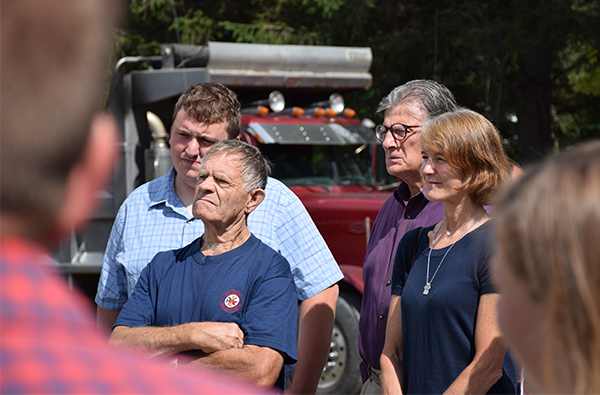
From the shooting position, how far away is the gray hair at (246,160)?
2.75 m

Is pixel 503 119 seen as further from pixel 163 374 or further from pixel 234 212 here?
pixel 163 374

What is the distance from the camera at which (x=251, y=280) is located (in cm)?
243

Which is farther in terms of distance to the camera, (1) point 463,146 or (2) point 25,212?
(1) point 463,146

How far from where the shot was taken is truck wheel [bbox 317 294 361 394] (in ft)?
17.6

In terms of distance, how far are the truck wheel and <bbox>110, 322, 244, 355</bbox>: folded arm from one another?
128 inches

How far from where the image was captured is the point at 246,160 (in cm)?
277

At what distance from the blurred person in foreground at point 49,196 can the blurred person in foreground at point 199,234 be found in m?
2.13

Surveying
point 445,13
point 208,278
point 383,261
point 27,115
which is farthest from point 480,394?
point 445,13

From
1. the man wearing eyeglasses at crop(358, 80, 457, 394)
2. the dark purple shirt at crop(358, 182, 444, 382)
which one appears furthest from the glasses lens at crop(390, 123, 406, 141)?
the dark purple shirt at crop(358, 182, 444, 382)

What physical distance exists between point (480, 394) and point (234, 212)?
1.16 metres

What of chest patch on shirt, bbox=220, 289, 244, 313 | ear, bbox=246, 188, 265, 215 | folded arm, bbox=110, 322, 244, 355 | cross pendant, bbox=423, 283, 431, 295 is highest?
ear, bbox=246, 188, 265, 215

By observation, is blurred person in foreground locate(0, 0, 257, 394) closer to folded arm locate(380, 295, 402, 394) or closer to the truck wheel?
folded arm locate(380, 295, 402, 394)

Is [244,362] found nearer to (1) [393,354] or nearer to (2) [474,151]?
(1) [393,354]

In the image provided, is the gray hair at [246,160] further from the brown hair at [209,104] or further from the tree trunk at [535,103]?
the tree trunk at [535,103]
